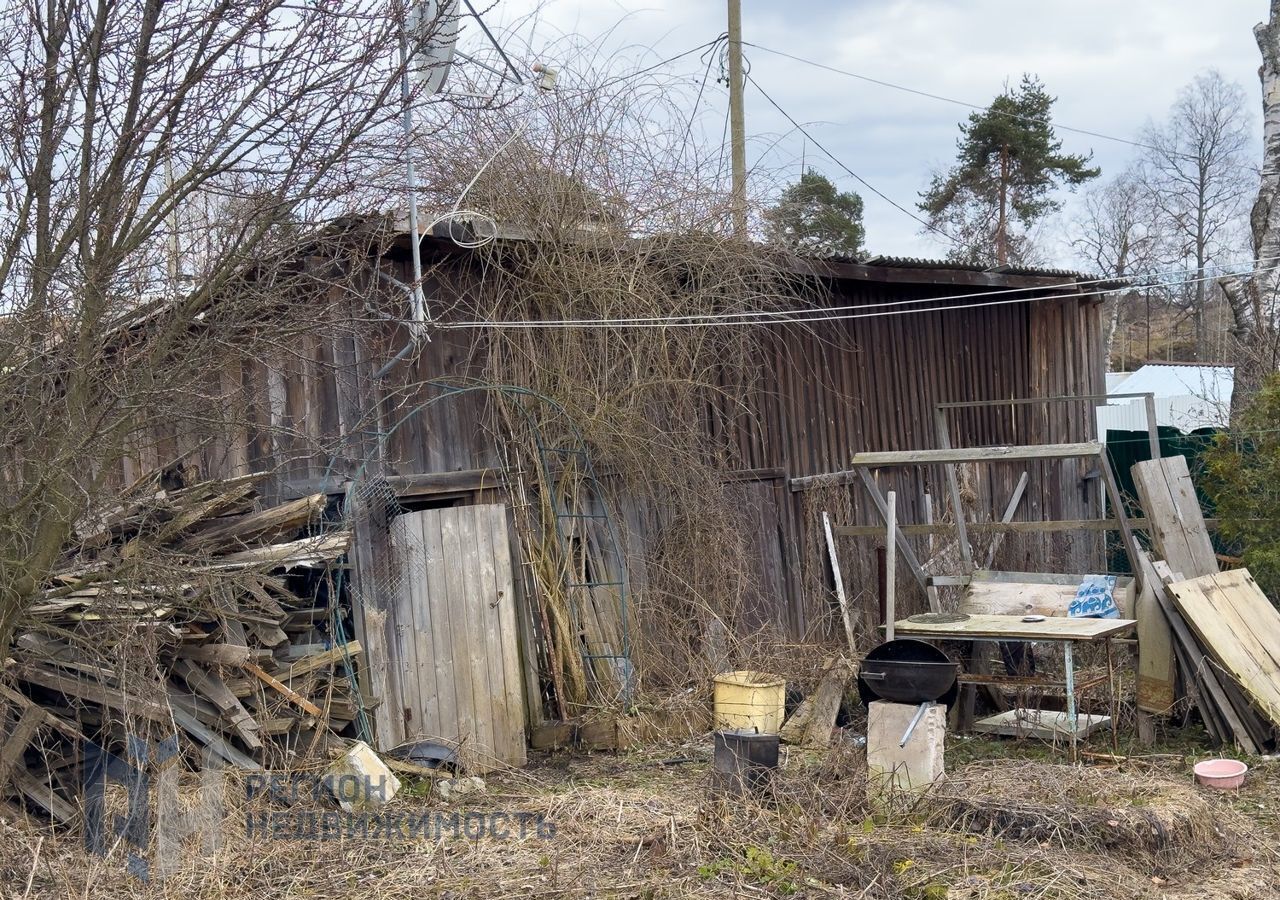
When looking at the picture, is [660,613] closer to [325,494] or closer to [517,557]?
[517,557]

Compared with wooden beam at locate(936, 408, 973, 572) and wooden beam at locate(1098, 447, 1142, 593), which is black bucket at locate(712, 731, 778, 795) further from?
wooden beam at locate(936, 408, 973, 572)

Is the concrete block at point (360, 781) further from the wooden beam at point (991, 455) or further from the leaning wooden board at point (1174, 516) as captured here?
the leaning wooden board at point (1174, 516)

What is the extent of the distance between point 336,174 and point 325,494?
3.07 m

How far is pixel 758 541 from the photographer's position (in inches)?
406

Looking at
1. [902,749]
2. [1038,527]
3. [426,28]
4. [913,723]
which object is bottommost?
[902,749]

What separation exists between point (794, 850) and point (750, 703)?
9.43ft

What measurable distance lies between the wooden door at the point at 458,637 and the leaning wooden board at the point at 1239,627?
458 cm

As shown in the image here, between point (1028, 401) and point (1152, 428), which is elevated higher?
point (1028, 401)

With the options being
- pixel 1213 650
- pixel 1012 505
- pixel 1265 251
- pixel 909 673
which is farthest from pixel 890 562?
pixel 1265 251

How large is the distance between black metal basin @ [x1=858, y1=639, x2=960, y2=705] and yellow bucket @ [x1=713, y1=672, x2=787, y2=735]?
3.55 ft

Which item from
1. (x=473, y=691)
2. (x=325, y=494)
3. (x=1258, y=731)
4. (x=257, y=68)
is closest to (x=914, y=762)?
(x=1258, y=731)

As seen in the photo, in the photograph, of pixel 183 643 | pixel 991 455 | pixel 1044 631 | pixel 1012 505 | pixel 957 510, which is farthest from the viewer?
pixel 1012 505

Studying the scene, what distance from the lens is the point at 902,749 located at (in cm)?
684

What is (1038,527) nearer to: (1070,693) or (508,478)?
(1070,693)
